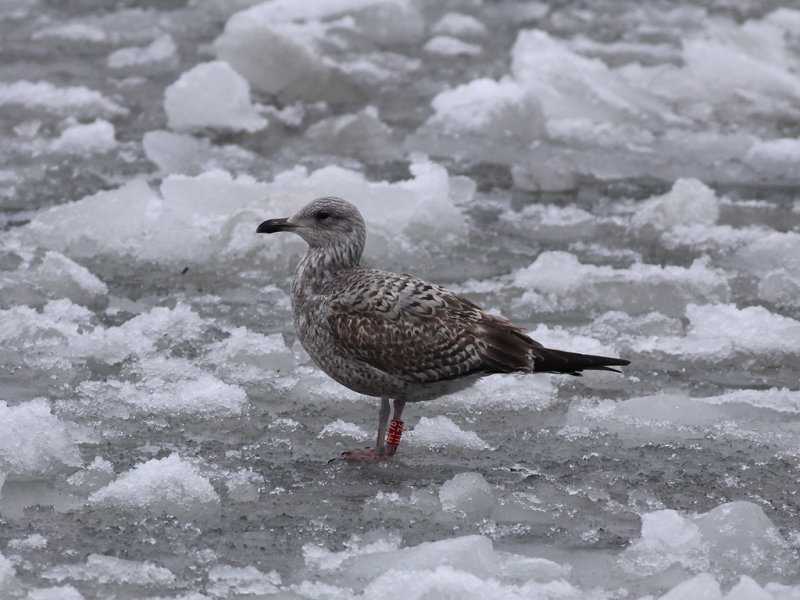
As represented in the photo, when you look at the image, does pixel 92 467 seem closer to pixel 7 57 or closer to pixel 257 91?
pixel 257 91

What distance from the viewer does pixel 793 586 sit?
12.0ft

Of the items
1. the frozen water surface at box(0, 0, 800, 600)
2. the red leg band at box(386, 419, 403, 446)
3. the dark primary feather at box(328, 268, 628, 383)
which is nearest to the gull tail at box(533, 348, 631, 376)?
the dark primary feather at box(328, 268, 628, 383)

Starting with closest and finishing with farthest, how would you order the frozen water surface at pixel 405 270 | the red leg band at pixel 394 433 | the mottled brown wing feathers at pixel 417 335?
the frozen water surface at pixel 405 270, the mottled brown wing feathers at pixel 417 335, the red leg band at pixel 394 433

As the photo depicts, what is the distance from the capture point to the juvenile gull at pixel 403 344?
4.49 meters

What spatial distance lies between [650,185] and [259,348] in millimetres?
3969

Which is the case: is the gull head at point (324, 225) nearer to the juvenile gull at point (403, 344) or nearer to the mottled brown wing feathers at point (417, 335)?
the juvenile gull at point (403, 344)

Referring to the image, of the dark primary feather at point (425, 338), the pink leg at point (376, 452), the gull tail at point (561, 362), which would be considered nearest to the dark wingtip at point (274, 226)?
the dark primary feather at point (425, 338)

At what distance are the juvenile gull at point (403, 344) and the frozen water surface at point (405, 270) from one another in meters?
0.31

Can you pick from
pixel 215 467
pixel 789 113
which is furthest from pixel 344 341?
pixel 789 113

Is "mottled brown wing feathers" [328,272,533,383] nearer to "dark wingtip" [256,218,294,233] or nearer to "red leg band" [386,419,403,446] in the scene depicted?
"red leg band" [386,419,403,446]

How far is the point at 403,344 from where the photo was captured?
4.48m

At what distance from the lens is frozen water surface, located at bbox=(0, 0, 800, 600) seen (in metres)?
3.85

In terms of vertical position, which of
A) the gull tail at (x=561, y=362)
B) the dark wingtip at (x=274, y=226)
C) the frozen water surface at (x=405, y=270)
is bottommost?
the frozen water surface at (x=405, y=270)

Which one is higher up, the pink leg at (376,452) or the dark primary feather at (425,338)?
the dark primary feather at (425,338)
